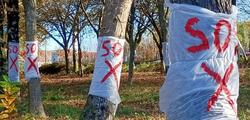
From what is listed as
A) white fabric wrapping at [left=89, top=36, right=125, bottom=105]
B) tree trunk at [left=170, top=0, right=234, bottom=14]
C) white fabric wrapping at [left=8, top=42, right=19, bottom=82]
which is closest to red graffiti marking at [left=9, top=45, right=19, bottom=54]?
white fabric wrapping at [left=8, top=42, right=19, bottom=82]

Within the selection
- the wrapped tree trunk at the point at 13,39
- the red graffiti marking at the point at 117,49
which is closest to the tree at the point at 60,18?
the wrapped tree trunk at the point at 13,39

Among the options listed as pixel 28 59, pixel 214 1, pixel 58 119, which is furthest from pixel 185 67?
pixel 28 59

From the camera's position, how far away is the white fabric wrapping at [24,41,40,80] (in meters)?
11.9

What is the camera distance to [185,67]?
3.64 meters

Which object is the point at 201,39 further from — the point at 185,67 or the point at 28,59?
the point at 28,59

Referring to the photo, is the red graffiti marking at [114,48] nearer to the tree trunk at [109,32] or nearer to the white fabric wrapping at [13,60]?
the tree trunk at [109,32]

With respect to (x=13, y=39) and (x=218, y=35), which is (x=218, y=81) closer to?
(x=218, y=35)

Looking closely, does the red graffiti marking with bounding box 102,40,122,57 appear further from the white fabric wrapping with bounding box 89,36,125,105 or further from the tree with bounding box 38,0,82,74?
the tree with bounding box 38,0,82,74

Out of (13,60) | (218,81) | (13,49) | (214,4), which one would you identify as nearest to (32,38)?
(13,49)

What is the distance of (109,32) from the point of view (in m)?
6.09

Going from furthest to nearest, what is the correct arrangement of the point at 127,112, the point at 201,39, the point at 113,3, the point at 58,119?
the point at 127,112 < the point at 58,119 < the point at 113,3 < the point at 201,39

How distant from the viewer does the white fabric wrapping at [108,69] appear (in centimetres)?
593

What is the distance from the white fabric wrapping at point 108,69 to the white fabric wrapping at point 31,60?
596cm

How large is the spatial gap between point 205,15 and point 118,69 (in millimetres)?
2624
